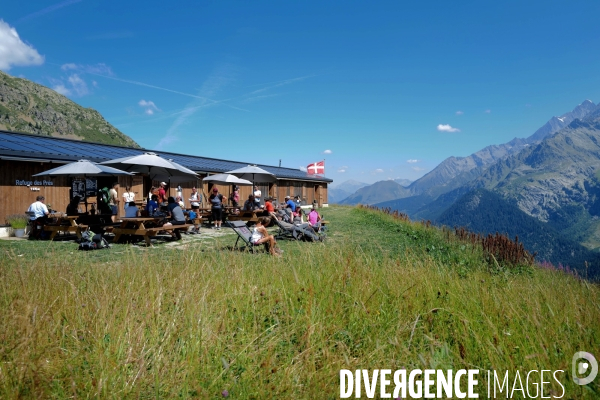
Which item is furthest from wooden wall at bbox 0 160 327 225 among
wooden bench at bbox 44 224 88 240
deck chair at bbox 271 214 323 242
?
deck chair at bbox 271 214 323 242

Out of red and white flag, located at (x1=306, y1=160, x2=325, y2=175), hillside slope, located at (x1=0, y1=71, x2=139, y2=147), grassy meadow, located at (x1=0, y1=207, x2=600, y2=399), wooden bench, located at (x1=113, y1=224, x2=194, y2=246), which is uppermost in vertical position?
hillside slope, located at (x1=0, y1=71, x2=139, y2=147)

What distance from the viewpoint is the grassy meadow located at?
2131 millimetres

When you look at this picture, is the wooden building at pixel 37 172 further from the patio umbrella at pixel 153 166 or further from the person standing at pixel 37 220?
the patio umbrella at pixel 153 166

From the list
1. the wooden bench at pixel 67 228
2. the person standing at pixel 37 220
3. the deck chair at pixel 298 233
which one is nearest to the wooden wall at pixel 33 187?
the person standing at pixel 37 220

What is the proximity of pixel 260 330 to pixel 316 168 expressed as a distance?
114 feet

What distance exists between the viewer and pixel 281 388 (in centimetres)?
210

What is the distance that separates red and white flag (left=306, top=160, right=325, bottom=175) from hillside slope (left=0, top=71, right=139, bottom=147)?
126125 millimetres

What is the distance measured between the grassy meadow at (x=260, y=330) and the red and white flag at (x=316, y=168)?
33073mm

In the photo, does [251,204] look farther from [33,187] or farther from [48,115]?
[48,115]

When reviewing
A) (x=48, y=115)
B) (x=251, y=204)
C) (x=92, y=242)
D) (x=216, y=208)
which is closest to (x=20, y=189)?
(x=92, y=242)

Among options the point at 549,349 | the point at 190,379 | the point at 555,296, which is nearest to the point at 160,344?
the point at 190,379

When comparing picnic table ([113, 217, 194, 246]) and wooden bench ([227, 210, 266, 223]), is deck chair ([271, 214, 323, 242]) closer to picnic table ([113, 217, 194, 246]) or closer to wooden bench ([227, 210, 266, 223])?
wooden bench ([227, 210, 266, 223])

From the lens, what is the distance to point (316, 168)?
37219 mm

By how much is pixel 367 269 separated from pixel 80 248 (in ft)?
22.8
